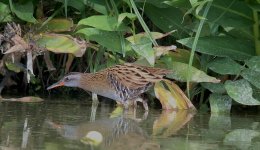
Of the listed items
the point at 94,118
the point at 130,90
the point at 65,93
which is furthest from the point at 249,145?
the point at 65,93

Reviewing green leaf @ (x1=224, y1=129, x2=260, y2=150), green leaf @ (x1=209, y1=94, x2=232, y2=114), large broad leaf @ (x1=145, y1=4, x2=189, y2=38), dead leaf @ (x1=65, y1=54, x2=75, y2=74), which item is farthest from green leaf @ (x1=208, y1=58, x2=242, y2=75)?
dead leaf @ (x1=65, y1=54, x2=75, y2=74)

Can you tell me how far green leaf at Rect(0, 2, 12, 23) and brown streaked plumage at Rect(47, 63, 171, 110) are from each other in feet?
2.08

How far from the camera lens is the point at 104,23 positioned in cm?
513

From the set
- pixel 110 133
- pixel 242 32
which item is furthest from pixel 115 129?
pixel 242 32

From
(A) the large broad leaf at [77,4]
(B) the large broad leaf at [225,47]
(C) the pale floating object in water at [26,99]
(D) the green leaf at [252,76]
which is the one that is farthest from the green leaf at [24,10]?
(D) the green leaf at [252,76]

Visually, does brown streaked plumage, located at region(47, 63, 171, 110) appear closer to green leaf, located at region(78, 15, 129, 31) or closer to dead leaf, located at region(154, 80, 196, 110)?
dead leaf, located at region(154, 80, 196, 110)

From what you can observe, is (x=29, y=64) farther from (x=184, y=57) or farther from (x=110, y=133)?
(x=110, y=133)

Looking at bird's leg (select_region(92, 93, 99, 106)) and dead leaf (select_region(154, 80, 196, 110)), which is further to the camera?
bird's leg (select_region(92, 93, 99, 106))

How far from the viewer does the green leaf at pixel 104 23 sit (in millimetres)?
5086

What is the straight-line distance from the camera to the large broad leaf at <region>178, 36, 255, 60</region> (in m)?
4.98

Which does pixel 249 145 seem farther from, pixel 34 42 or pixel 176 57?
pixel 34 42

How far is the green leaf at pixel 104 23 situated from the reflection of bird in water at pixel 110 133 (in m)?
0.85

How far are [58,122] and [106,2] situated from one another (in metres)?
1.44

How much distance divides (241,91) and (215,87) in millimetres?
258
